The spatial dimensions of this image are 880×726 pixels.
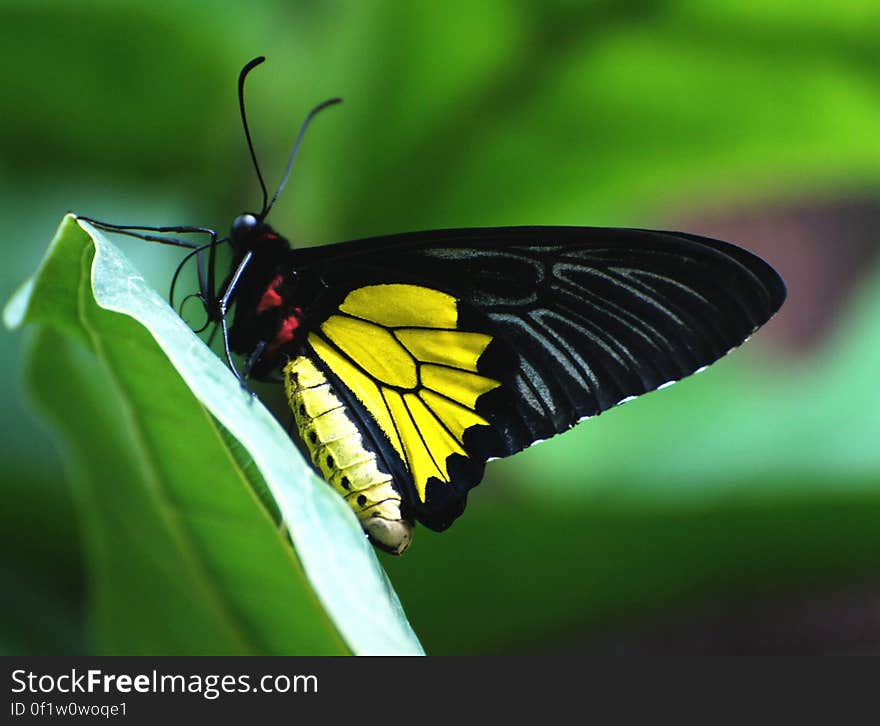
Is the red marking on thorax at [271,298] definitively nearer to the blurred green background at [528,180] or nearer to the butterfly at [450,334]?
the butterfly at [450,334]

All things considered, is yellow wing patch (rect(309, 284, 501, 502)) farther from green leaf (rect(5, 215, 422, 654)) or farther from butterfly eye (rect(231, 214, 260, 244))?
green leaf (rect(5, 215, 422, 654))

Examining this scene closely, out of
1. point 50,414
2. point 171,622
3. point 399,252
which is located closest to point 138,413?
point 50,414

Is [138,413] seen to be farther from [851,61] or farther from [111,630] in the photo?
[851,61]

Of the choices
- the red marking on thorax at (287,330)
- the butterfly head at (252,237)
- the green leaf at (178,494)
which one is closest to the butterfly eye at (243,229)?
the butterfly head at (252,237)

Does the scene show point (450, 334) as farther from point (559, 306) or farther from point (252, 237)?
point (252, 237)

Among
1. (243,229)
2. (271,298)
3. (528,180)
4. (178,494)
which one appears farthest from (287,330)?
(528,180)

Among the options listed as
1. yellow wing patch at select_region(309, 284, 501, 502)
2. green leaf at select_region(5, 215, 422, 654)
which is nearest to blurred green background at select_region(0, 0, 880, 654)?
yellow wing patch at select_region(309, 284, 501, 502)
